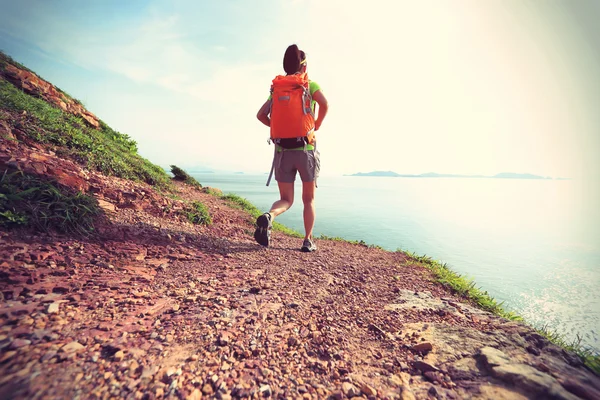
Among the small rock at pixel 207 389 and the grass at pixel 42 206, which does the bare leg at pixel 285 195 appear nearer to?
the grass at pixel 42 206

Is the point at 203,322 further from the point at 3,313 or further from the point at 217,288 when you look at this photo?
the point at 3,313

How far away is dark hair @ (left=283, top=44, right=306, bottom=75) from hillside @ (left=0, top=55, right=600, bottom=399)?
319 cm

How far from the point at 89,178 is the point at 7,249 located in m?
2.05

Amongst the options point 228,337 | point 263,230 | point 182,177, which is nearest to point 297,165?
point 263,230

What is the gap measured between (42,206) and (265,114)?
3.30 m

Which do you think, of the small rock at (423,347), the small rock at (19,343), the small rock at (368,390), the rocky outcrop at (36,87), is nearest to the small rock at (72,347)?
the small rock at (19,343)

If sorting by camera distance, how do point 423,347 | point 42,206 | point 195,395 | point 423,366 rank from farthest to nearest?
point 42,206, point 423,347, point 423,366, point 195,395

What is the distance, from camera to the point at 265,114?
4.57 m

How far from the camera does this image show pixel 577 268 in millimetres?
8297

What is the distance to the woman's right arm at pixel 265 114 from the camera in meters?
4.49

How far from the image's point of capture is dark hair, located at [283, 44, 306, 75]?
4242 millimetres

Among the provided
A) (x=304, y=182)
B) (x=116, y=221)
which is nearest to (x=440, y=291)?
(x=304, y=182)

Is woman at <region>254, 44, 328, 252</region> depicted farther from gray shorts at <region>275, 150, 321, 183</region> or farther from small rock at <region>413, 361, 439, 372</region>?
small rock at <region>413, 361, 439, 372</region>

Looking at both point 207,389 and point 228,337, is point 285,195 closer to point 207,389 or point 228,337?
point 228,337
